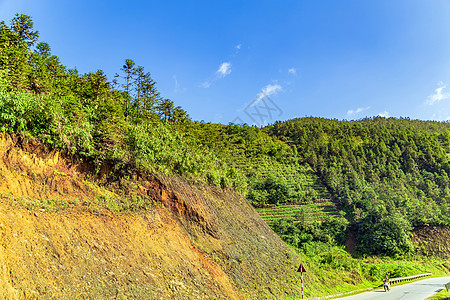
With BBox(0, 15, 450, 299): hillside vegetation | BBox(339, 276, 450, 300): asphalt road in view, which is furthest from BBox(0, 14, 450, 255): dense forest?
BBox(339, 276, 450, 300): asphalt road

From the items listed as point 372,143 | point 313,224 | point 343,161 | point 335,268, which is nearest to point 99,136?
point 335,268

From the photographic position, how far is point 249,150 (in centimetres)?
6725

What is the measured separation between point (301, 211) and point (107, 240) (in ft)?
142

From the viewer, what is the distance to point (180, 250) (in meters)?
12.2

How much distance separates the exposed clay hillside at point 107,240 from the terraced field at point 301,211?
3218cm

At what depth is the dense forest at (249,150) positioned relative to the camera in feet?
38.7

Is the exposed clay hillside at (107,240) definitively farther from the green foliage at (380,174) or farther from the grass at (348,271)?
the green foliage at (380,174)

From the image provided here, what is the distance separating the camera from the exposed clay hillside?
710 centimetres

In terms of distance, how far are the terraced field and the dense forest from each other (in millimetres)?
1800

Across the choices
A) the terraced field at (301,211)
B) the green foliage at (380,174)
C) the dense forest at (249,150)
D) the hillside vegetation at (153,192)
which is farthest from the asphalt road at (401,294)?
the terraced field at (301,211)

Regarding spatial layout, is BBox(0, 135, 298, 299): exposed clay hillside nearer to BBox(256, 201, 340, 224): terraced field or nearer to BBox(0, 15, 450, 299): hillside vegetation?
BBox(0, 15, 450, 299): hillside vegetation

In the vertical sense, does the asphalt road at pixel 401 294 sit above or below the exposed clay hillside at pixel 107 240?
below

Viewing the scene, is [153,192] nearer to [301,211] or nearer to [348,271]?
[348,271]

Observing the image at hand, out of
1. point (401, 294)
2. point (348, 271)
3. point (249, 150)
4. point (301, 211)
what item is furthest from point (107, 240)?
point (249, 150)
